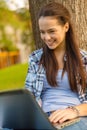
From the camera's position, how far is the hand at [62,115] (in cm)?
197

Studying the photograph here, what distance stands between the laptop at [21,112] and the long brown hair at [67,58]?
1.64ft

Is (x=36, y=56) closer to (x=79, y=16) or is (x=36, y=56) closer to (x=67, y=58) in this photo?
(x=67, y=58)

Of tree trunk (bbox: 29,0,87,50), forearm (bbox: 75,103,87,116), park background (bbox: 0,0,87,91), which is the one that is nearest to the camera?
Result: forearm (bbox: 75,103,87,116)

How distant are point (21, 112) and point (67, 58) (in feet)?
2.12

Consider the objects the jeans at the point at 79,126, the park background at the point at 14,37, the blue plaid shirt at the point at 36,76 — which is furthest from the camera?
the park background at the point at 14,37

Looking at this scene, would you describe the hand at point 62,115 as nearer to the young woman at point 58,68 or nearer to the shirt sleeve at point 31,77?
the young woman at point 58,68

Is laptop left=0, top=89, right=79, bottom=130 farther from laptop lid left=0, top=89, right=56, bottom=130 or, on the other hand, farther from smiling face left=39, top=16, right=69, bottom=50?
smiling face left=39, top=16, right=69, bottom=50

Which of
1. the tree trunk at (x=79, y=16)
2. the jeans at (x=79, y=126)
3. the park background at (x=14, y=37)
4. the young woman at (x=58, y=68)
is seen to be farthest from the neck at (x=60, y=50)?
the park background at (x=14, y=37)

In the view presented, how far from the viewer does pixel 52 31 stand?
2.16m

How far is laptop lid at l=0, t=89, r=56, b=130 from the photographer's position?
1.71 meters

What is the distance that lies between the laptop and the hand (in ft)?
0.72

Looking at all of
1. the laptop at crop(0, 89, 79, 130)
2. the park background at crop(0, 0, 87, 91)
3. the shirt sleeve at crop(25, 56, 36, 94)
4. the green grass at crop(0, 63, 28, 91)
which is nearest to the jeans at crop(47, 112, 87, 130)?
the laptop at crop(0, 89, 79, 130)

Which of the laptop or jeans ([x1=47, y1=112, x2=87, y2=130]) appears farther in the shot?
jeans ([x1=47, y1=112, x2=87, y2=130])

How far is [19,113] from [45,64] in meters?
0.62
